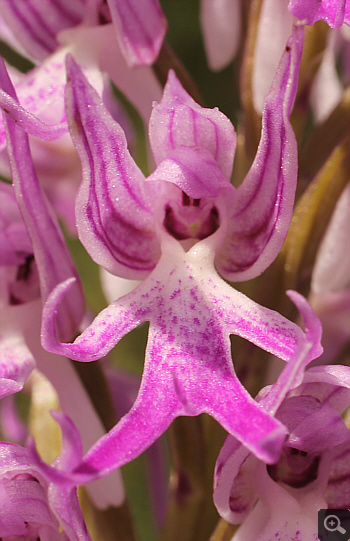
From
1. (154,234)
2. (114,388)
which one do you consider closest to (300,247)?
(154,234)

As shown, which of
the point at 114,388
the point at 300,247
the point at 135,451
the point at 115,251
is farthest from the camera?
the point at 114,388

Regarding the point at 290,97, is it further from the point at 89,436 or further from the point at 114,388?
the point at 114,388

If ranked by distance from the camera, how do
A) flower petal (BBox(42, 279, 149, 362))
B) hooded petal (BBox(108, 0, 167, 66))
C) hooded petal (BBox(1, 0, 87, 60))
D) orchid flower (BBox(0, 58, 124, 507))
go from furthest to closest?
hooded petal (BBox(1, 0, 87, 60)) < hooded petal (BBox(108, 0, 167, 66)) < orchid flower (BBox(0, 58, 124, 507)) < flower petal (BBox(42, 279, 149, 362))

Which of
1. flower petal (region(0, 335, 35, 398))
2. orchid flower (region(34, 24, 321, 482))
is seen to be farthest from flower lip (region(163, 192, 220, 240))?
flower petal (region(0, 335, 35, 398))

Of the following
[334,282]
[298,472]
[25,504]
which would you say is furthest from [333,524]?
[334,282]

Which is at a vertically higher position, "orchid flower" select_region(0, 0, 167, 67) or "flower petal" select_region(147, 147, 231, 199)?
A: "orchid flower" select_region(0, 0, 167, 67)

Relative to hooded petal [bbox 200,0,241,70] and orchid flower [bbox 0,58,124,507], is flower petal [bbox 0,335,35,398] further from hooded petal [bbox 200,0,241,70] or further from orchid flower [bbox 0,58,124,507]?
hooded petal [bbox 200,0,241,70]
